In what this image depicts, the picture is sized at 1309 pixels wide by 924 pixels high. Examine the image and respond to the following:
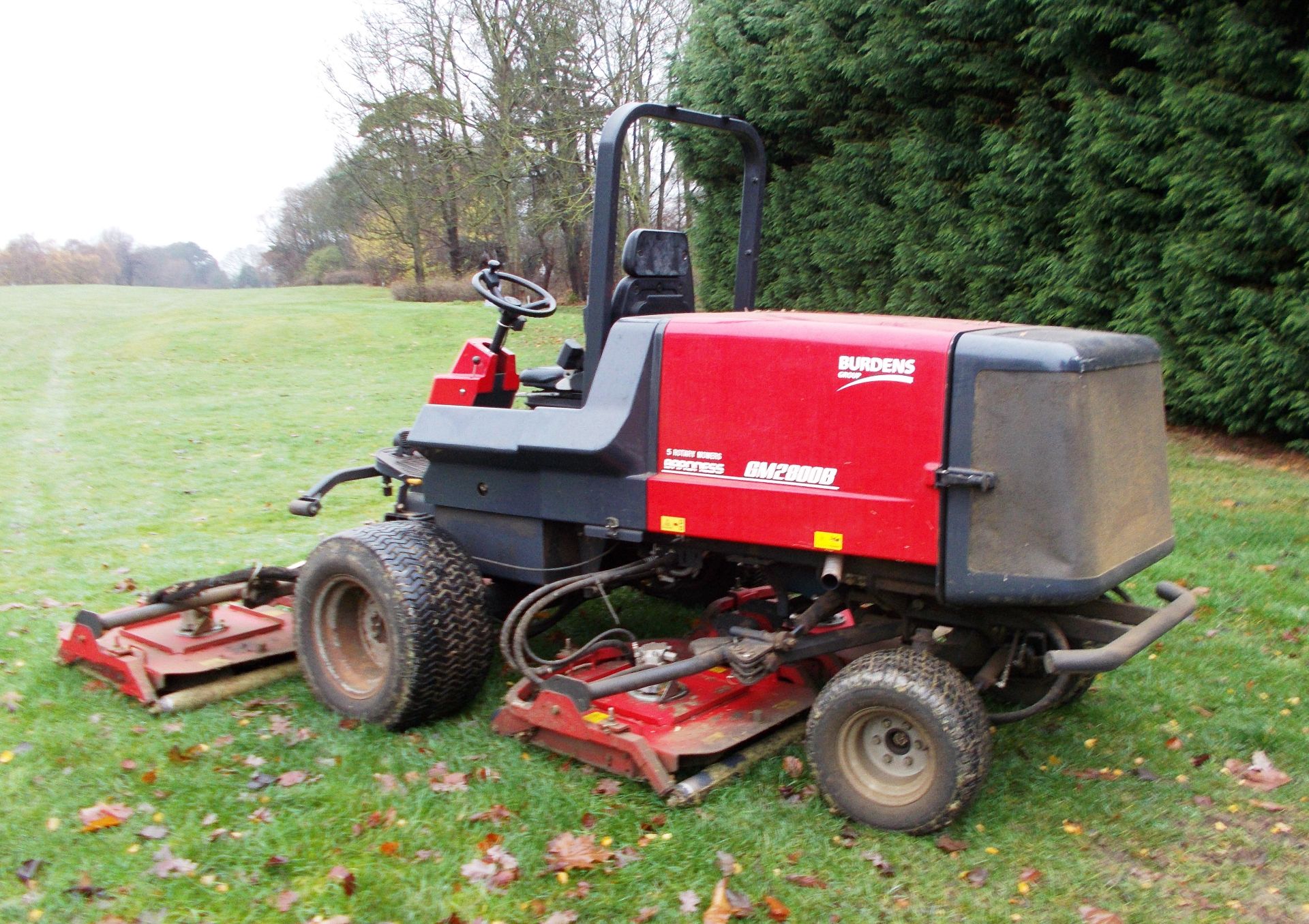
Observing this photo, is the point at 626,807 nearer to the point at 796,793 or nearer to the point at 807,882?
the point at 796,793

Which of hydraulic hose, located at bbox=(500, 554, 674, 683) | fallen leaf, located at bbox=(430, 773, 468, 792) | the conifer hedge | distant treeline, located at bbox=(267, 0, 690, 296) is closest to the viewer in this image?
fallen leaf, located at bbox=(430, 773, 468, 792)

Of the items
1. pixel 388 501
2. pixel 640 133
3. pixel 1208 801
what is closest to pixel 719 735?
pixel 1208 801

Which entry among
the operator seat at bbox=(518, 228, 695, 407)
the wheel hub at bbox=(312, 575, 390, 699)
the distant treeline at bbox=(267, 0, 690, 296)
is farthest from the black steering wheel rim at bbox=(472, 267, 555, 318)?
the distant treeline at bbox=(267, 0, 690, 296)

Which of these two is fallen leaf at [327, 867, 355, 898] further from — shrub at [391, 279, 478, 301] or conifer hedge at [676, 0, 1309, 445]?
shrub at [391, 279, 478, 301]

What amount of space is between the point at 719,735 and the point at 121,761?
88.9 inches

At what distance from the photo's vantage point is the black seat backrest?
4.78 meters

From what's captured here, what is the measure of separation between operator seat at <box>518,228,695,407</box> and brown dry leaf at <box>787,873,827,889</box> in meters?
2.26

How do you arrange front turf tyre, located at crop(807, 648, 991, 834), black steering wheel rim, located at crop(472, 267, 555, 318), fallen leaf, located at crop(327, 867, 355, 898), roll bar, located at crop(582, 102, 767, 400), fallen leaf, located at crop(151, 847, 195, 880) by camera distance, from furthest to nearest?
black steering wheel rim, located at crop(472, 267, 555, 318) → roll bar, located at crop(582, 102, 767, 400) → front turf tyre, located at crop(807, 648, 991, 834) → fallen leaf, located at crop(151, 847, 195, 880) → fallen leaf, located at crop(327, 867, 355, 898)

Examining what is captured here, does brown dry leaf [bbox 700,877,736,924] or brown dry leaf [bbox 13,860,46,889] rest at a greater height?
brown dry leaf [bbox 13,860,46,889]

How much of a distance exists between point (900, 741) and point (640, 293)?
2079 mm

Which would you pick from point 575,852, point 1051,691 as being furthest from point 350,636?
point 1051,691

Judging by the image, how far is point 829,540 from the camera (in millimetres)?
3982

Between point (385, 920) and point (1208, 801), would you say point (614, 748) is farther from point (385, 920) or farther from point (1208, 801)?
point (1208, 801)

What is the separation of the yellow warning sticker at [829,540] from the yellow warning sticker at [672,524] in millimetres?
538
